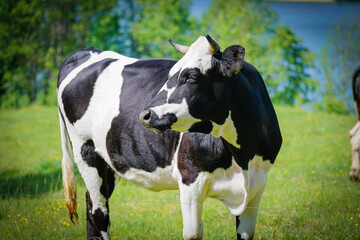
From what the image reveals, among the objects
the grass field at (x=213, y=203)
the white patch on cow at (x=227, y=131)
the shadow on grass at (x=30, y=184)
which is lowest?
the shadow on grass at (x=30, y=184)

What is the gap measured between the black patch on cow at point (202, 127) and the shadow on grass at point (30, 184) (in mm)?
3891

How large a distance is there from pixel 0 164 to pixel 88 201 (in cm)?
484

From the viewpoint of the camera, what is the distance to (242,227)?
11.0ft

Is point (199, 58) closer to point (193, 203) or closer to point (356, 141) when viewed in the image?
point (193, 203)

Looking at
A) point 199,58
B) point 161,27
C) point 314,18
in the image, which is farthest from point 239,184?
point 314,18

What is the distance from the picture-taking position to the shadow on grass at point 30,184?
604cm

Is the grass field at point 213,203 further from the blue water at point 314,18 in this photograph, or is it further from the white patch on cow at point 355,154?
the blue water at point 314,18

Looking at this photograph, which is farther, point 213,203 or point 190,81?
point 213,203

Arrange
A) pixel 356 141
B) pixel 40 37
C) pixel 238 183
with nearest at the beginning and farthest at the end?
1. pixel 238 183
2. pixel 356 141
3. pixel 40 37

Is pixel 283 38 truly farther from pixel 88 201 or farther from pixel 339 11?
pixel 88 201

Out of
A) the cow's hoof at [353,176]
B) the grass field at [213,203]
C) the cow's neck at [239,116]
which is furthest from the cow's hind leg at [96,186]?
the cow's hoof at [353,176]

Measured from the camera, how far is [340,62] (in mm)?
18719

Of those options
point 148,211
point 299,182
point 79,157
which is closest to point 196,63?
point 79,157

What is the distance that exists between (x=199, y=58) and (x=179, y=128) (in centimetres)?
→ 51
